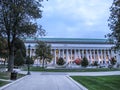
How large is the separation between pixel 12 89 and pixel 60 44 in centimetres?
14499

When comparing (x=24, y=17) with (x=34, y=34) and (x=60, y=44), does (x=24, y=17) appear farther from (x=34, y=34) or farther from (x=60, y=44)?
(x=60, y=44)

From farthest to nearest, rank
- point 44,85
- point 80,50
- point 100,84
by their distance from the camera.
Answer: point 80,50 < point 100,84 < point 44,85

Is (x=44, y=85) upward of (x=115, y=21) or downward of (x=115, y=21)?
downward

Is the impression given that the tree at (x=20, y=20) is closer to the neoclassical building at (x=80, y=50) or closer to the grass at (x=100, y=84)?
the grass at (x=100, y=84)

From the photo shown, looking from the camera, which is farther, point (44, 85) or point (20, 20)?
point (20, 20)

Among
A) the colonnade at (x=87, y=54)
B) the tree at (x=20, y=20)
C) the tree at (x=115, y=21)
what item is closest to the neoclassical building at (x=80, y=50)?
the colonnade at (x=87, y=54)

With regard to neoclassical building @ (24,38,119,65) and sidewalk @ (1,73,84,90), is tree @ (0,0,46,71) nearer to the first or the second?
sidewalk @ (1,73,84,90)

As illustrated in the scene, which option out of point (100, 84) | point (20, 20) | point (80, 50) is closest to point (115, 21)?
point (100, 84)

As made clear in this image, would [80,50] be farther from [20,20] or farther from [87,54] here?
[20,20]

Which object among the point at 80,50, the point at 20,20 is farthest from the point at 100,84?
the point at 80,50

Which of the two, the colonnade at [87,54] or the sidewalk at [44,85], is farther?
the colonnade at [87,54]

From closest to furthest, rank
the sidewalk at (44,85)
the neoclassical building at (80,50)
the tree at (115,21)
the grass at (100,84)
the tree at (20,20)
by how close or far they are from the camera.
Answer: the sidewalk at (44,85) < the grass at (100,84) < the tree at (115,21) < the tree at (20,20) < the neoclassical building at (80,50)

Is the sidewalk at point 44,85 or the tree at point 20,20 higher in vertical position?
the tree at point 20,20

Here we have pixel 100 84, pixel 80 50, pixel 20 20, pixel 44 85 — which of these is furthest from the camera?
pixel 80 50
